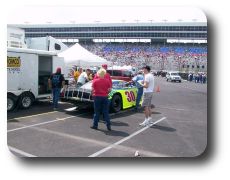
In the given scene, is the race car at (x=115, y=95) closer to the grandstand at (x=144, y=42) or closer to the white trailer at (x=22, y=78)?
the white trailer at (x=22, y=78)

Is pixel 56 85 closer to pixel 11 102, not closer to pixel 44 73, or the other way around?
pixel 11 102

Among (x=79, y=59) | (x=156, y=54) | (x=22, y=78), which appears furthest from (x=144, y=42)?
(x=22, y=78)

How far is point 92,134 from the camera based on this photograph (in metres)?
6.73

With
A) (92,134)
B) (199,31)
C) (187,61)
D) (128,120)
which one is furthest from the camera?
(199,31)

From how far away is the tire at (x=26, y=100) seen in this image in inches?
381

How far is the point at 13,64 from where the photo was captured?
9.35 m

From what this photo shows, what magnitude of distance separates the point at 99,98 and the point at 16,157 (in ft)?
9.09

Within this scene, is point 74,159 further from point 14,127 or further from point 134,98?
point 134,98

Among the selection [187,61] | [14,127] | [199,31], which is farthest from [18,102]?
[199,31]

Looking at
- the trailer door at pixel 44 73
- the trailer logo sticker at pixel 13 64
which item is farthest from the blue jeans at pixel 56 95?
the trailer logo sticker at pixel 13 64

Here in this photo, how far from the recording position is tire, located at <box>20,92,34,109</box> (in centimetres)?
968

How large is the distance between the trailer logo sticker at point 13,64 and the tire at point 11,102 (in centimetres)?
92

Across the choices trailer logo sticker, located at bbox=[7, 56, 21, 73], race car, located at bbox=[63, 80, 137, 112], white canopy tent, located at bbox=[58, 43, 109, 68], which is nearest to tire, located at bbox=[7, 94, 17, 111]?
trailer logo sticker, located at bbox=[7, 56, 21, 73]

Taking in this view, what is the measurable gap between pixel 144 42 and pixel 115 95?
199ft
